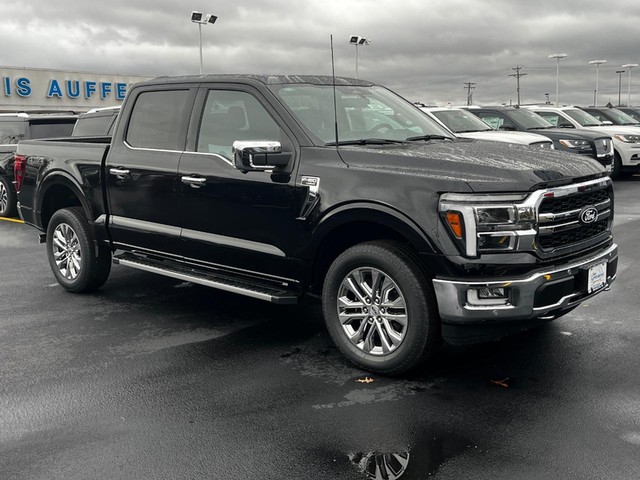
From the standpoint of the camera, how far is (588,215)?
478 cm

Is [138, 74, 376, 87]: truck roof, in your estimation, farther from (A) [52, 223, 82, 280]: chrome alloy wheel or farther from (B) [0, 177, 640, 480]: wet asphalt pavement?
(B) [0, 177, 640, 480]: wet asphalt pavement

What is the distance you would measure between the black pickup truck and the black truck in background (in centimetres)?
677

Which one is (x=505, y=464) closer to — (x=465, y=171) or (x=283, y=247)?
(x=465, y=171)

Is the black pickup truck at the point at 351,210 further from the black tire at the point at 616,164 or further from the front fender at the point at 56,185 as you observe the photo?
the black tire at the point at 616,164

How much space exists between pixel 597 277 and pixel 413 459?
1.96 m

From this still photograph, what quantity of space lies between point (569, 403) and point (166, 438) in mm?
2299

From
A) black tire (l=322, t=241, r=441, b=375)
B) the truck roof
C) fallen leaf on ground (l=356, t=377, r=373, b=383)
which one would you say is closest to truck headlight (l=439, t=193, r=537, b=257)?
black tire (l=322, t=241, r=441, b=375)

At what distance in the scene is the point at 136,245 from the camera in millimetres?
6465

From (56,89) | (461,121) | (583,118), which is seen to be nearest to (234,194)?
(461,121)

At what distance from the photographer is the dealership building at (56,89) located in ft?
128

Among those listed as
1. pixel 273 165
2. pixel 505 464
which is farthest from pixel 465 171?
pixel 505 464

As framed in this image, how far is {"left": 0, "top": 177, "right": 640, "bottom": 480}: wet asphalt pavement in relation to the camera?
3625 millimetres

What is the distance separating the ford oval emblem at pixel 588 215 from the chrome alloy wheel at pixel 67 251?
4.64m

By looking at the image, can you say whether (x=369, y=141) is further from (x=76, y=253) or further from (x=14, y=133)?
(x=14, y=133)
